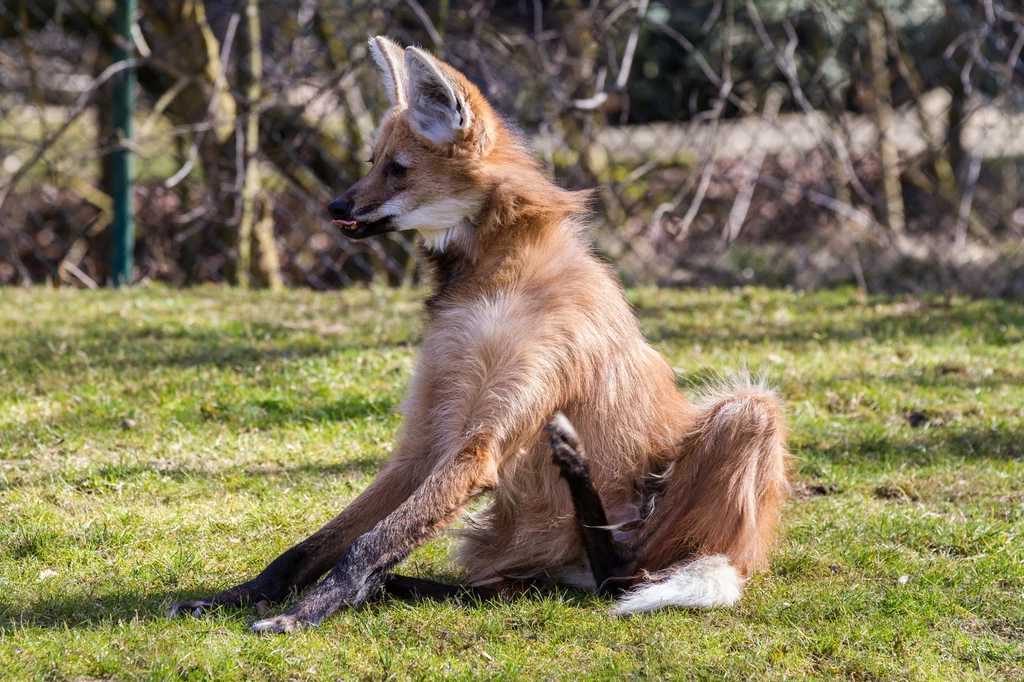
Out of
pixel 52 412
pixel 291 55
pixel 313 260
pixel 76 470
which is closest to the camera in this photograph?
pixel 76 470

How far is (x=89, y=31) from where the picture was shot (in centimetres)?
756

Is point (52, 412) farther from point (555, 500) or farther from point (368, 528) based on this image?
point (555, 500)

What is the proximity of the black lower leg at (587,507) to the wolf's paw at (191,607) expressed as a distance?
37.8 inches

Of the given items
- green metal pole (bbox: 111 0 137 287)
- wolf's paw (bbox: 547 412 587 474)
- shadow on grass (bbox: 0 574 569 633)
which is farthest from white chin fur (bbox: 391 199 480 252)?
green metal pole (bbox: 111 0 137 287)

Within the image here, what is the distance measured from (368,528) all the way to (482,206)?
0.98 meters

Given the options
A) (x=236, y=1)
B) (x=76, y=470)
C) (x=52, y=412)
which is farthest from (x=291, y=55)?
(x=76, y=470)

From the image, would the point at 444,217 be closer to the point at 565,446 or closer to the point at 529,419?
the point at 529,419

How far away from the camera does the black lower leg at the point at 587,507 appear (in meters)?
2.76

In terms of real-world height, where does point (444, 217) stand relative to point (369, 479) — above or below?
above

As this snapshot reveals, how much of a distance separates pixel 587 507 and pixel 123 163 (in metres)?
5.25

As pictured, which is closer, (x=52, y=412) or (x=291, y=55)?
(x=52, y=412)

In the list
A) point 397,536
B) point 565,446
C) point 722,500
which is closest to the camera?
point 397,536

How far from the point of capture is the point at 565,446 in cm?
275

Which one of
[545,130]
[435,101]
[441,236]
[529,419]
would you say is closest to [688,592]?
[529,419]
